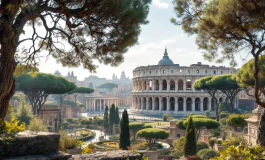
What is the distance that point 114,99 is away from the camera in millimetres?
72562

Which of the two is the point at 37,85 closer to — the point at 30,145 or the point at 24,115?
the point at 24,115

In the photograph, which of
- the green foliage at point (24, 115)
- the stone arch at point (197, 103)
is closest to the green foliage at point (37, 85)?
the green foliage at point (24, 115)

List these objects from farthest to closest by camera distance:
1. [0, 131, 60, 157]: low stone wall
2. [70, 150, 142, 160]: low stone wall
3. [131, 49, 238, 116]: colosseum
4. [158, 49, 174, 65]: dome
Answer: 1. [158, 49, 174, 65]: dome
2. [131, 49, 238, 116]: colosseum
3. [70, 150, 142, 160]: low stone wall
4. [0, 131, 60, 157]: low stone wall

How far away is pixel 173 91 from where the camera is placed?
50031 mm

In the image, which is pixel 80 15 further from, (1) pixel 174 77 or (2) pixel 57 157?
(1) pixel 174 77

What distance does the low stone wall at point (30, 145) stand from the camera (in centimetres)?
431

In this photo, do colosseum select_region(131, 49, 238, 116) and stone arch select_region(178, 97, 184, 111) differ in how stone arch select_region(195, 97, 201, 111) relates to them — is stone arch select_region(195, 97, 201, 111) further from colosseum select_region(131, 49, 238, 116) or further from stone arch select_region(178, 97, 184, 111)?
stone arch select_region(178, 97, 184, 111)

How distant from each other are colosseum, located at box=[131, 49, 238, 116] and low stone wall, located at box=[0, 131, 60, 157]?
43844 millimetres

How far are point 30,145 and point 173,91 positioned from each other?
153 ft

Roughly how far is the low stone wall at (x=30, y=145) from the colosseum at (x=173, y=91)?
144 feet

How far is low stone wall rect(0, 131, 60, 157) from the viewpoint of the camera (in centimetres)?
431

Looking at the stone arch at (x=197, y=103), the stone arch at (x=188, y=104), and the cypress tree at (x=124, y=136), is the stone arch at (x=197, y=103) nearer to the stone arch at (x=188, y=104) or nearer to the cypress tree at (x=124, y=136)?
the stone arch at (x=188, y=104)

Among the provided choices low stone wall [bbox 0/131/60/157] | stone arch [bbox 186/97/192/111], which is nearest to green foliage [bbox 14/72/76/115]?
low stone wall [bbox 0/131/60/157]

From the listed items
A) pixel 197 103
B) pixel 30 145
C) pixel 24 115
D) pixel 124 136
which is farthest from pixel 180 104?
pixel 30 145
